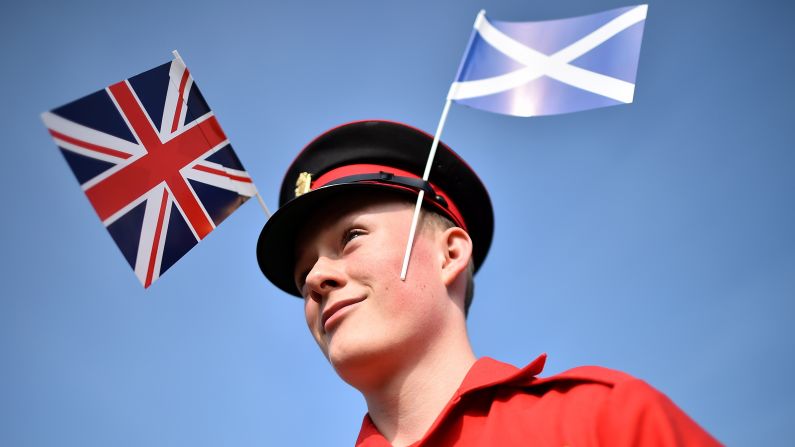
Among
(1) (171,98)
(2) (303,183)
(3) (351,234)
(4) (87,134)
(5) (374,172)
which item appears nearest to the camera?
(3) (351,234)

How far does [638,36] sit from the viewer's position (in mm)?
3389

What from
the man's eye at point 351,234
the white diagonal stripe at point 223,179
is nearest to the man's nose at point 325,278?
the man's eye at point 351,234

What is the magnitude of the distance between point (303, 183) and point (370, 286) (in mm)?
883

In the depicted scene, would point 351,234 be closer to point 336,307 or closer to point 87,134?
point 336,307

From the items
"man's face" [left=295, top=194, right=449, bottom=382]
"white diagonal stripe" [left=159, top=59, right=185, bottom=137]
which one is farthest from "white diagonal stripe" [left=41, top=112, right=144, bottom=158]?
"man's face" [left=295, top=194, right=449, bottom=382]

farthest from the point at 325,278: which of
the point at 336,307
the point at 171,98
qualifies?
the point at 171,98

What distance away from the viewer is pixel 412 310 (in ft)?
8.28

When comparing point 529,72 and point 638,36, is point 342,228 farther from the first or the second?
point 638,36

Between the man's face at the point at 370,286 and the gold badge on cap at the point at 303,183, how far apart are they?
23cm

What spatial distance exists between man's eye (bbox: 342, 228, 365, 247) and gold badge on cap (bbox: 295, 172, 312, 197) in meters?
0.42

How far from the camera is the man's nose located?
2.63m

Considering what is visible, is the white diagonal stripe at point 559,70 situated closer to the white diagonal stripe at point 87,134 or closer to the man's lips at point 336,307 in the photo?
the man's lips at point 336,307

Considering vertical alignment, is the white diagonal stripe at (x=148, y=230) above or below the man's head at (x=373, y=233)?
above

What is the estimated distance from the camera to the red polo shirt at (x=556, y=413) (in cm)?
175
